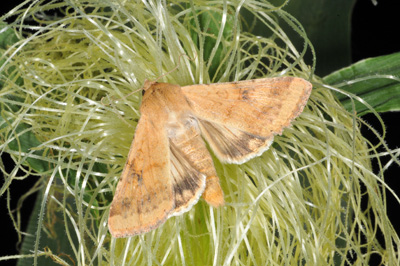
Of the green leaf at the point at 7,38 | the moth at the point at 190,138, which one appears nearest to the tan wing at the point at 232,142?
the moth at the point at 190,138

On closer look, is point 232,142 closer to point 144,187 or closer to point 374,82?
point 144,187

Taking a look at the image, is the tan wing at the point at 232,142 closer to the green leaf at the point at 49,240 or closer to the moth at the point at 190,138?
the moth at the point at 190,138

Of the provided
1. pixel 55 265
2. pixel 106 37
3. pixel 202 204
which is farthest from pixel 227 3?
pixel 55 265

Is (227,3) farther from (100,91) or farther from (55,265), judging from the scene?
(55,265)

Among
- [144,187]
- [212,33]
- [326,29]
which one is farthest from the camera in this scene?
[326,29]

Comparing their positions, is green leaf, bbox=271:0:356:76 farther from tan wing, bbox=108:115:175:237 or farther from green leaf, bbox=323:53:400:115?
tan wing, bbox=108:115:175:237

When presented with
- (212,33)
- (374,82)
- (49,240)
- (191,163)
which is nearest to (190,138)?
(191,163)
